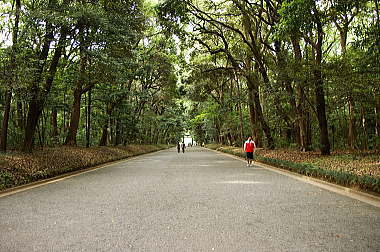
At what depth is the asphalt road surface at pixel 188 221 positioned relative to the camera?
372 cm

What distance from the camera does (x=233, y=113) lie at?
34.0 metres

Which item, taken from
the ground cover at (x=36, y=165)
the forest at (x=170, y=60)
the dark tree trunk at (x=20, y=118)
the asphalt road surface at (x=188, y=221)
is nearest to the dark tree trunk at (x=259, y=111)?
the forest at (x=170, y=60)

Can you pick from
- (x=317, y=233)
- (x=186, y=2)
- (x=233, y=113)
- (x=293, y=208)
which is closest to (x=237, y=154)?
(x=233, y=113)

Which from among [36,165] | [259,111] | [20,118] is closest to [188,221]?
[36,165]

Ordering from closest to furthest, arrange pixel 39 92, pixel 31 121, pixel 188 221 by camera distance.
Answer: pixel 188 221, pixel 39 92, pixel 31 121

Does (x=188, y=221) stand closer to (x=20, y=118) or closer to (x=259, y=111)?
(x=20, y=118)

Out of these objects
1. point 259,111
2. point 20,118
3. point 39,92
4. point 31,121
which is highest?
point 259,111

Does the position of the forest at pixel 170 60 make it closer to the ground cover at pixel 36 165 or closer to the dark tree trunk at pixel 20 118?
the dark tree trunk at pixel 20 118

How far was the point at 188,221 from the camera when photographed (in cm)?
477

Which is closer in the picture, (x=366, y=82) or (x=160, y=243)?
(x=160, y=243)

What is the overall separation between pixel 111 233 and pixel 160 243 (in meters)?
0.84

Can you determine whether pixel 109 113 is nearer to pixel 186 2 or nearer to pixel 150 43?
pixel 150 43

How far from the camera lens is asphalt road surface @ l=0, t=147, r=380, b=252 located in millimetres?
3725

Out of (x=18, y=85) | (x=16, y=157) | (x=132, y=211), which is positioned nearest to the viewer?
(x=132, y=211)
